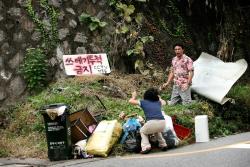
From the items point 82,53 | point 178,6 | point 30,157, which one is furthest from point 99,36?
point 30,157

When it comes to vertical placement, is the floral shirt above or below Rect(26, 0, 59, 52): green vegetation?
below

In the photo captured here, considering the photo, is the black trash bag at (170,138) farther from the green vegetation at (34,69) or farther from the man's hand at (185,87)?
the green vegetation at (34,69)

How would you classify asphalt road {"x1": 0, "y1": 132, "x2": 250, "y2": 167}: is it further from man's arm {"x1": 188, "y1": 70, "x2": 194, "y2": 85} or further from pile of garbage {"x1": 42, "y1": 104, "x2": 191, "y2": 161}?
man's arm {"x1": 188, "y1": 70, "x2": 194, "y2": 85}

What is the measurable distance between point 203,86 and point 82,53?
3816mm

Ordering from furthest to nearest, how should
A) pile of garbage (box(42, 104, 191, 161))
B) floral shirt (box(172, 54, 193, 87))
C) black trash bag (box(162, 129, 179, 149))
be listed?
floral shirt (box(172, 54, 193, 87)), black trash bag (box(162, 129, 179, 149)), pile of garbage (box(42, 104, 191, 161))

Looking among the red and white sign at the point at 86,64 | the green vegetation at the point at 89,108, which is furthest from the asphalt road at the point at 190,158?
the red and white sign at the point at 86,64

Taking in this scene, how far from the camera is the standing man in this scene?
14.8 meters

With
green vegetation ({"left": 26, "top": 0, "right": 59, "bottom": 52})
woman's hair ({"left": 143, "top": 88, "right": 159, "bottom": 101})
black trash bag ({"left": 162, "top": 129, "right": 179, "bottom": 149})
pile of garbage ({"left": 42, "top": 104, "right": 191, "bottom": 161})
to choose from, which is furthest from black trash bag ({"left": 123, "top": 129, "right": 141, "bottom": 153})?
green vegetation ({"left": 26, "top": 0, "right": 59, "bottom": 52})

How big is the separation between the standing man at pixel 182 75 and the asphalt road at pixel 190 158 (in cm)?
246

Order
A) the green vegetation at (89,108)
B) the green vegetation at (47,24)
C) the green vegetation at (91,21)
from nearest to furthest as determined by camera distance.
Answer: the green vegetation at (89,108) < the green vegetation at (47,24) < the green vegetation at (91,21)

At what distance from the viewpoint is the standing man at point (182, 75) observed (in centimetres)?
1484

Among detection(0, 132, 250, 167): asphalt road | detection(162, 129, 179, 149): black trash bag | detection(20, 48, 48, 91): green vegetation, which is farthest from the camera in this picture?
detection(20, 48, 48, 91): green vegetation

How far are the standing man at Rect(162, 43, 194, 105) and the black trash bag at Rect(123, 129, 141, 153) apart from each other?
119 inches

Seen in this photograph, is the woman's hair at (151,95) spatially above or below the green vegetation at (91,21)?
below
